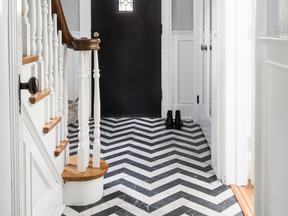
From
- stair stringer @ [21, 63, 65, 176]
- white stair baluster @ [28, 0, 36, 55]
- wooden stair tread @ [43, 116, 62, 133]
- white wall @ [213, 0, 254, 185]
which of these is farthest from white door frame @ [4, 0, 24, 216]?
white wall @ [213, 0, 254, 185]

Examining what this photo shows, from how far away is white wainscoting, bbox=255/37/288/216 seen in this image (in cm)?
128

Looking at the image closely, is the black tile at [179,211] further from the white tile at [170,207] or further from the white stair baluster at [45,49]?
the white stair baluster at [45,49]

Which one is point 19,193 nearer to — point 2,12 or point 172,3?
point 2,12

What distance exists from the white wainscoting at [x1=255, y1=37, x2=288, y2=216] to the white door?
5.78 ft

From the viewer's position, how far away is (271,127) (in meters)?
1.44

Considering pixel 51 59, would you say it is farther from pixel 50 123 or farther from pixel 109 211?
pixel 109 211

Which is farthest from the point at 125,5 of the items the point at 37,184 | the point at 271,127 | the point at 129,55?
the point at 271,127

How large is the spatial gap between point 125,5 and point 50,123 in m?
2.92

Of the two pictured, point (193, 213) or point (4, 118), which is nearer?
point (4, 118)

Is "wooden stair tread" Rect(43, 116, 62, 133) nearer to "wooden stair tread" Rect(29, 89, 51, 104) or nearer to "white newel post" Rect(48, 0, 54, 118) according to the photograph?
"white newel post" Rect(48, 0, 54, 118)

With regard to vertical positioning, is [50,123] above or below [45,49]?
below

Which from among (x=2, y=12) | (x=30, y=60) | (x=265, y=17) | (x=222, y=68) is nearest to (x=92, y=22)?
(x=222, y=68)

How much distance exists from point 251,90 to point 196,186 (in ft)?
2.49

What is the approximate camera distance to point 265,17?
1.46 metres
